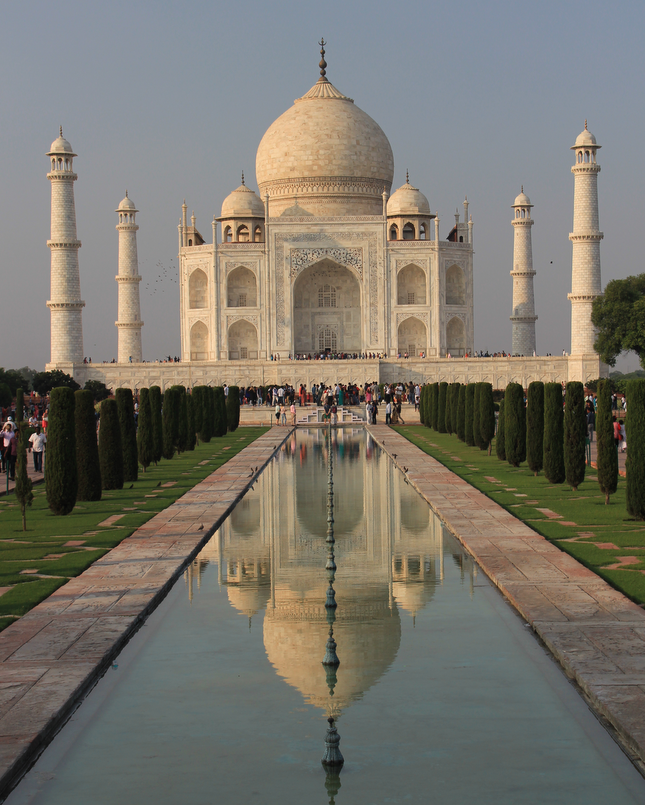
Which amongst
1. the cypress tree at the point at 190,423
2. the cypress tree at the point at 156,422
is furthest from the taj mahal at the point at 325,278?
the cypress tree at the point at 156,422

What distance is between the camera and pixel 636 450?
8.52 m

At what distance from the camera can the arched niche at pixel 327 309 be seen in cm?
3641

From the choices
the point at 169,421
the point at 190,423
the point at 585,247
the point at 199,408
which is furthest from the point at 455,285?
the point at 169,421

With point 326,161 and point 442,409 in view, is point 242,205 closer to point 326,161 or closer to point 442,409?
point 326,161

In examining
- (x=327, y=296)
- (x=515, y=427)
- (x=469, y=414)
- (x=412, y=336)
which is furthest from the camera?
(x=327, y=296)

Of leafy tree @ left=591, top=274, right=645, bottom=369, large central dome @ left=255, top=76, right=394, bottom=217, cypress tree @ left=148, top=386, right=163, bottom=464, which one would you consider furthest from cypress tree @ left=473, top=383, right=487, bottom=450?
large central dome @ left=255, top=76, right=394, bottom=217

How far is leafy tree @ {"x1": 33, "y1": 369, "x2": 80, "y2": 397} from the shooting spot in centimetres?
2984

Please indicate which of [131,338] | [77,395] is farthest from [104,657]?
[131,338]

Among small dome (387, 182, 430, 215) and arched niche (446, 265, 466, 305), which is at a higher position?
small dome (387, 182, 430, 215)

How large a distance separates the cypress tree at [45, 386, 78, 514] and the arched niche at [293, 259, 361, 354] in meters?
26.6

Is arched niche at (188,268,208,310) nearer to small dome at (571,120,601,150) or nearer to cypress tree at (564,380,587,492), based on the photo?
small dome at (571,120,601,150)

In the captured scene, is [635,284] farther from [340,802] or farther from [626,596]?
[340,802]

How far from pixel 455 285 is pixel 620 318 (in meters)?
7.27

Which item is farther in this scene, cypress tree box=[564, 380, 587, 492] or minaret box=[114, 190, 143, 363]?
minaret box=[114, 190, 143, 363]
